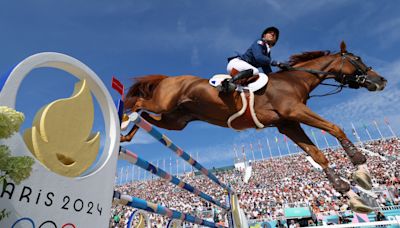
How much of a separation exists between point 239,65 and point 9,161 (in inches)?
102

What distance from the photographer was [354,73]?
3.17 m

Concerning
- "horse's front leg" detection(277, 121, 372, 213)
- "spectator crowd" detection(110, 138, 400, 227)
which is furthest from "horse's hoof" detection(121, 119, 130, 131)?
"spectator crowd" detection(110, 138, 400, 227)

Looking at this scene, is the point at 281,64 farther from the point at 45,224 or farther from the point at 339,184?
the point at 45,224

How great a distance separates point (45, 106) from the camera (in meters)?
1.15

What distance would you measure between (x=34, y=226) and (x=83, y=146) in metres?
0.39

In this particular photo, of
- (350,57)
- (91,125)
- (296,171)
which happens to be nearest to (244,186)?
(296,171)

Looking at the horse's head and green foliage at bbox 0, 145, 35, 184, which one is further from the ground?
the horse's head

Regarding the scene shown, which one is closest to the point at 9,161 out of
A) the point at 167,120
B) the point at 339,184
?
the point at 167,120

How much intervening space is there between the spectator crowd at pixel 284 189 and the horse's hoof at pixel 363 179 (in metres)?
6.57

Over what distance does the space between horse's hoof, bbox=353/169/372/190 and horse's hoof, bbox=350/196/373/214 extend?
0.38 ft

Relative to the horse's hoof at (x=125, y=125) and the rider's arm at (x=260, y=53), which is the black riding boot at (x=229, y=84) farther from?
the horse's hoof at (x=125, y=125)

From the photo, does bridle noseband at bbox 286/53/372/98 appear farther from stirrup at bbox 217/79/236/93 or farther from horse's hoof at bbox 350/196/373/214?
horse's hoof at bbox 350/196/373/214

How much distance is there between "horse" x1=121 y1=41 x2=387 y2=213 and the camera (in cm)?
275

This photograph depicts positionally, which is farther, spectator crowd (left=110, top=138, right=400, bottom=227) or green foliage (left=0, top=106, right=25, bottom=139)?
spectator crowd (left=110, top=138, right=400, bottom=227)
